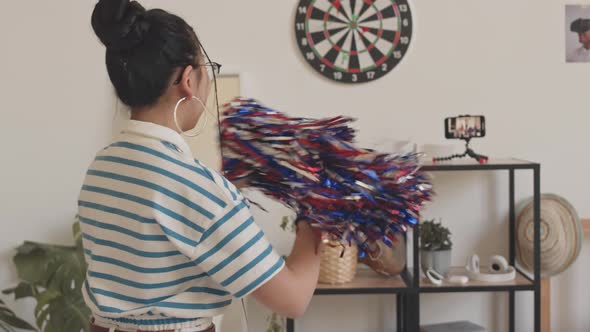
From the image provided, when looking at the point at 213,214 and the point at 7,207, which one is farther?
the point at 7,207

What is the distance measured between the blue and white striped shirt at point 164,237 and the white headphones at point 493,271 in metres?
1.63

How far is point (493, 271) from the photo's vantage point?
2.58 metres

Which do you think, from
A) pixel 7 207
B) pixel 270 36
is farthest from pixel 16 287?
pixel 270 36

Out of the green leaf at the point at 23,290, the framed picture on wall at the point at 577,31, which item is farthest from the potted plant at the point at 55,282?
the framed picture on wall at the point at 577,31

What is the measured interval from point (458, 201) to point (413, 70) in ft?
1.76

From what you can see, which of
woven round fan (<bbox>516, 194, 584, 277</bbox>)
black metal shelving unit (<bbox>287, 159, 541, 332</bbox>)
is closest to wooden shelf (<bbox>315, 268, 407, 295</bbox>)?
black metal shelving unit (<bbox>287, 159, 541, 332</bbox>)

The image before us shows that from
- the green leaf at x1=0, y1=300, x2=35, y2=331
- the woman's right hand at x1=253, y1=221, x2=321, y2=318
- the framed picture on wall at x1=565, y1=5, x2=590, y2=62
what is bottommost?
the green leaf at x1=0, y1=300, x2=35, y2=331

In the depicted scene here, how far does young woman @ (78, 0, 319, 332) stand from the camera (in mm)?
990

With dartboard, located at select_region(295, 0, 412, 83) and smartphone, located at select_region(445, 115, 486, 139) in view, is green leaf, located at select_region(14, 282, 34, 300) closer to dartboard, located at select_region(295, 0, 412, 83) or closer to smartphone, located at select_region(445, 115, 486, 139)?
dartboard, located at select_region(295, 0, 412, 83)

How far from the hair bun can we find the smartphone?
5.54ft

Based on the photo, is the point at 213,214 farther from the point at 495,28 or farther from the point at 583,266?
the point at 583,266

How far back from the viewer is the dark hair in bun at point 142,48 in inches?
41.9

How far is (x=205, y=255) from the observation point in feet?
3.24

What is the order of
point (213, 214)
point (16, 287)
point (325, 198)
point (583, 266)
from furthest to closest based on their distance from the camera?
point (583, 266) < point (16, 287) < point (325, 198) < point (213, 214)
